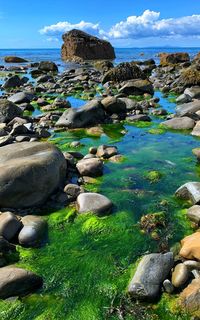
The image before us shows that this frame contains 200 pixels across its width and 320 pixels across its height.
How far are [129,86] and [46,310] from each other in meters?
19.1

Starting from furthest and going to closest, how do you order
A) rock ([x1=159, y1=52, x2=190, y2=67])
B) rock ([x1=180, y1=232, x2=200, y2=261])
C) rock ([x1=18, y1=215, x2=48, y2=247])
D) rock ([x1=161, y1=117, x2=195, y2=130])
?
rock ([x1=159, y1=52, x2=190, y2=67]), rock ([x1=161, y1=117, x2=195, y2=130]), rock ([x1=18, y1=215, x2=48, y2=247]), rock ([x1=180, y1=232, x2=200, y2=261])

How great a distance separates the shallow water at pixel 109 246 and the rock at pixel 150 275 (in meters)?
0.16

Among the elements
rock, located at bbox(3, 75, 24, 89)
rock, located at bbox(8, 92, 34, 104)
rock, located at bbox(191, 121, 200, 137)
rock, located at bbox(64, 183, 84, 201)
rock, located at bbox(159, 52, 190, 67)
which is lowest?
rock, located at bbox(159, 52, 190, 67)

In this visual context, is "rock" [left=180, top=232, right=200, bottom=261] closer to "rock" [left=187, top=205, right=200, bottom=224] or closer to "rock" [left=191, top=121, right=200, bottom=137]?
"rock" [left=187, top=205, right=200, bottom=224]

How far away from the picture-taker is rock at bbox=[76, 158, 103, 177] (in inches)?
374

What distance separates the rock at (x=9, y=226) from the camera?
6.52 metres

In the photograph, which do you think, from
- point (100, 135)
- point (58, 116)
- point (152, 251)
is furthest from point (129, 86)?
point (152, 251)

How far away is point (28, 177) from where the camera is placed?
777 cm

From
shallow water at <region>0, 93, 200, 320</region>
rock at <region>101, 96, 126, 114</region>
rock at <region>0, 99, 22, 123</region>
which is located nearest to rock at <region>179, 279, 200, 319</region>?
shallow water at <region>0, 93, 200, 320</region>

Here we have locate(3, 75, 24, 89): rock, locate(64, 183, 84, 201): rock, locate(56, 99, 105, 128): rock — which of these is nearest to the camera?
locate(64, 183, 84, 201): rock

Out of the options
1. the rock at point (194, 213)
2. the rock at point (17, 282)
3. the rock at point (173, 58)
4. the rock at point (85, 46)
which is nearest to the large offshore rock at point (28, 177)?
the rock at point (17, 282)

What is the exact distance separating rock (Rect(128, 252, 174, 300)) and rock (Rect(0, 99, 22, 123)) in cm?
1107

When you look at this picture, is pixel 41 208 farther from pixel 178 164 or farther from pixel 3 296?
pixel 178 164

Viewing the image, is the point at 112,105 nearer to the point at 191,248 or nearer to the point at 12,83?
the point at 191,248
